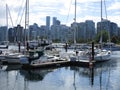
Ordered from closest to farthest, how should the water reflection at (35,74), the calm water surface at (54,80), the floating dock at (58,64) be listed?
the calm water surface at (54,80) → the water reflection at (35,74) → the floating dock at (58,64)

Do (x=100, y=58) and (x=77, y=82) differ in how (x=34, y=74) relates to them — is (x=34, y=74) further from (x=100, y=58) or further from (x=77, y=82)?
(x=100, y=58)

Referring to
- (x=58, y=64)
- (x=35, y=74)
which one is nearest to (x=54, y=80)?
(x=35, y=74)

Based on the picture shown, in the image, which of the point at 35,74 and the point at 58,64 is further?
the point at 58,64

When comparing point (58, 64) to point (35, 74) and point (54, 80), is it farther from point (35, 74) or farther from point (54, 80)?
point (54, 80)

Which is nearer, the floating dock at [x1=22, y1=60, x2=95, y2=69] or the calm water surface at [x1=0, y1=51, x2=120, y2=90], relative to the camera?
the calm water surface at [x1=0, y1=51, x2=120, y2=90]

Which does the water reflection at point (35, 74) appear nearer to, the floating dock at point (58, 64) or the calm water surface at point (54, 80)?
the calm water surface at point (54, 80)

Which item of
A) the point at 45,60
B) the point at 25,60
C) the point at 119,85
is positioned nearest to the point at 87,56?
the point at 45,60

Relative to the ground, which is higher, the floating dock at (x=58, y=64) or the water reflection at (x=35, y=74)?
the floating dock at (x=58, y=64)

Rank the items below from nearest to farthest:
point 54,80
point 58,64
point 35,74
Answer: point 54,80 < point 35,74 < point 58,64

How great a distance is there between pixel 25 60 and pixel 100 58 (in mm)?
18982

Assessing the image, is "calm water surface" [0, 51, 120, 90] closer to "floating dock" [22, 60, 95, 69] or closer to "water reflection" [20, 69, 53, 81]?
"water reflection" [20, 69, 53, 81]

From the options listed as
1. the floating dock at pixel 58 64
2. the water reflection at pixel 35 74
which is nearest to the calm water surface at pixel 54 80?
the water reflection at pixel 35 74

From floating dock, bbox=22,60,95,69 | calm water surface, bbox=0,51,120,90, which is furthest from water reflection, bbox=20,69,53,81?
floating dock, bbox=22,60,95,69

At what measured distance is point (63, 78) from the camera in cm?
4138
